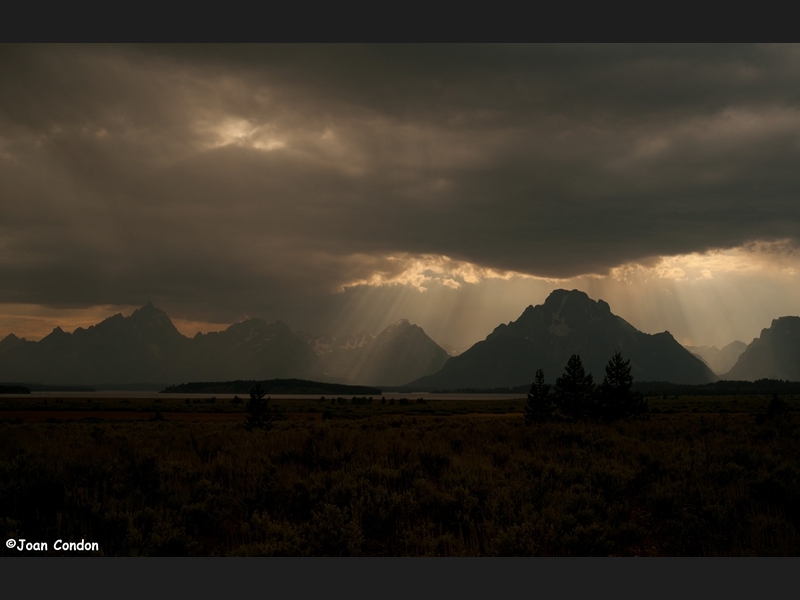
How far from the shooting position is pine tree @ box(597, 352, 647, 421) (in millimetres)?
41594

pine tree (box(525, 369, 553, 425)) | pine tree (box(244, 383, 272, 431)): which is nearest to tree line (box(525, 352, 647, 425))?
pine tree (box(525, 369, 553, 425))

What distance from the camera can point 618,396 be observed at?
42469 millimetres

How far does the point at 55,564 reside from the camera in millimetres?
6453

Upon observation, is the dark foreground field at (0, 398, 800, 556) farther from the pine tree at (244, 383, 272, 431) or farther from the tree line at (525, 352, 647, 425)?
the tree line at (525, 352, 647, 425)

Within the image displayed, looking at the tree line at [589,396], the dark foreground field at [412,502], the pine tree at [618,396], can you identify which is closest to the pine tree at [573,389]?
the tree line at [589,396]

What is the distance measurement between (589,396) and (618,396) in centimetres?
771

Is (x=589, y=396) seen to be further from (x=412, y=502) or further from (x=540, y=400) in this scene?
(x=412, y=502)

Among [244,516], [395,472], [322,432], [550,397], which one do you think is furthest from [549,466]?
[550,397]

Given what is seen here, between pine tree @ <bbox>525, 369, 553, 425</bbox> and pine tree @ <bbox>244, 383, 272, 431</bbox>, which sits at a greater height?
pine tree @ <bbox>244, 383, 272, 431</bbox>

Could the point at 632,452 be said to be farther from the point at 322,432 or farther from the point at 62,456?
the point at 62,456

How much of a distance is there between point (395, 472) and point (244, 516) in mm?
2909

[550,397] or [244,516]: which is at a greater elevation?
[244,516]

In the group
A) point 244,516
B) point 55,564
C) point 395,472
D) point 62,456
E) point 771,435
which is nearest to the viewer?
point 55,564

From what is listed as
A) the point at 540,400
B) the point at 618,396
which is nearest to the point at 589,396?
the point at 540,400
